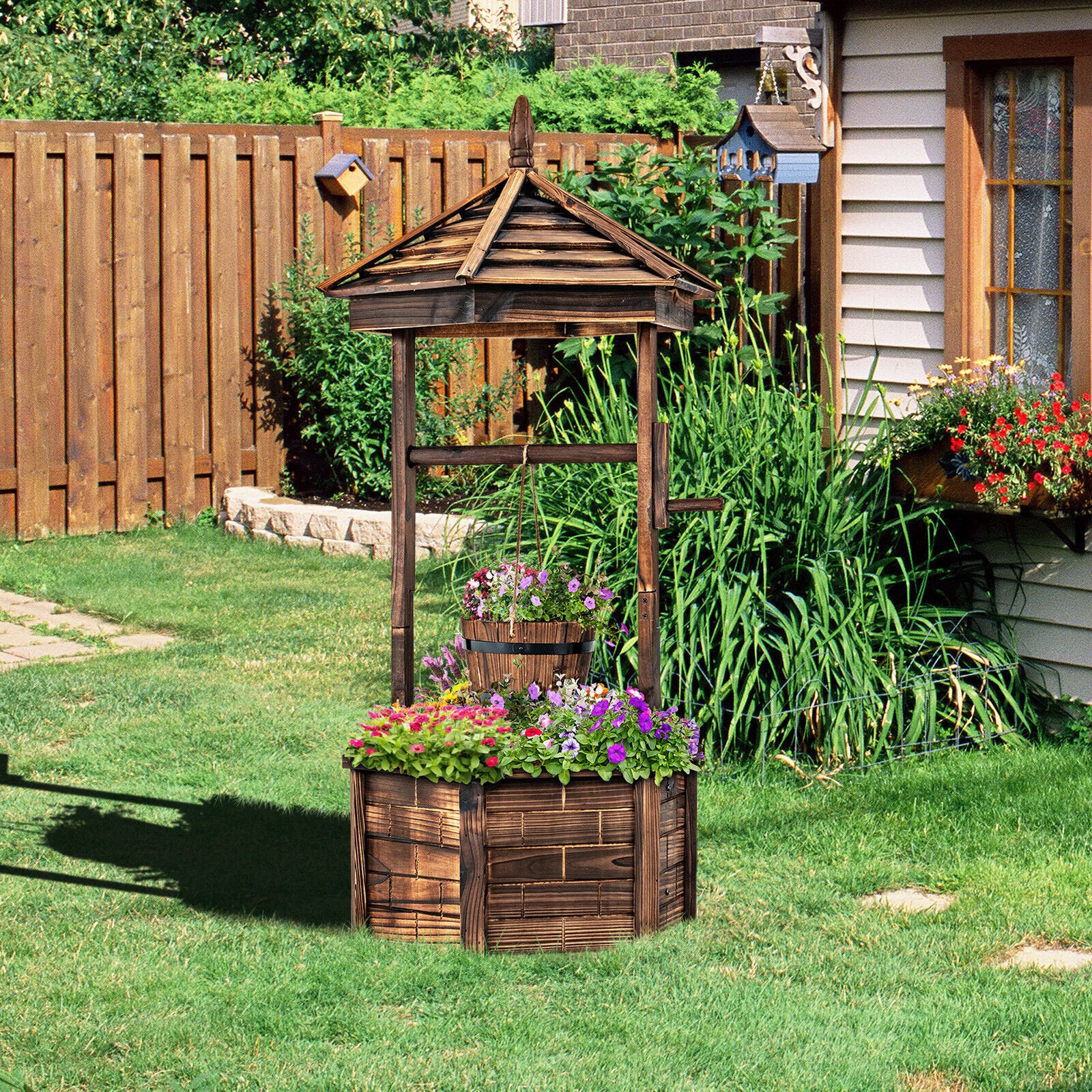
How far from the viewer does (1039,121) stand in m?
6.00

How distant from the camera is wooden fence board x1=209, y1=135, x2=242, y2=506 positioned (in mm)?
9664

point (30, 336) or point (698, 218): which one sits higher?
point (698, 218)

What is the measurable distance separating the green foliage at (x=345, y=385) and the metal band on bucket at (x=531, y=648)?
213 inches

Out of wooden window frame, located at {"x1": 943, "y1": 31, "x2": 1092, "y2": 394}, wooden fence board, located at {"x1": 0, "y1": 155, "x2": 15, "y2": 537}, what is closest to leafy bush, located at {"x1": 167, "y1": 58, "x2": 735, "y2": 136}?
wooden fence board, located at {"x1": 0, "y1": 155, "x2": 15, "y2": 537}

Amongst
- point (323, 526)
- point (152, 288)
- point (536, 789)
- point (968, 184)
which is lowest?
point (536, 789)

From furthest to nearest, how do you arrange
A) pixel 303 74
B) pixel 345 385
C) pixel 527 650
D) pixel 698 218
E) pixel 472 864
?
1. pixel 303 74
2. pixel 345 385
3. pixel 698 218
4. pixel 527 650
5. pixel 472 864

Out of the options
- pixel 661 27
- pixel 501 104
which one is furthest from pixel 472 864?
pixel 661 27

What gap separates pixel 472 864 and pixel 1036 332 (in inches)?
135

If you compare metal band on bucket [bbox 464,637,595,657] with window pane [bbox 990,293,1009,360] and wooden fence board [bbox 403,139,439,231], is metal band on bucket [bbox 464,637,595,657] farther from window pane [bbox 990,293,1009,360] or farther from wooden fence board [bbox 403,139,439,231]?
wooden fence board [bbox 403,139,439,231]

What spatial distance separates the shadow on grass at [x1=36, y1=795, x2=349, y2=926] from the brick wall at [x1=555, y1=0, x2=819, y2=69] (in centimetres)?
1026

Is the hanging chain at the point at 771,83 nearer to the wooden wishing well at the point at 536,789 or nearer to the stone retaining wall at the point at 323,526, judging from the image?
the stone retaining wall at the point at 323,526

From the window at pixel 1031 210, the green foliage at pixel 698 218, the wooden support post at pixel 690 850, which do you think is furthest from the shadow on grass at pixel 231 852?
the green foliage at pixel 698 218

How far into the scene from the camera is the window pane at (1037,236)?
6.00 meters

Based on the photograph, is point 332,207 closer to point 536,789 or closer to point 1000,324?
point 1000,324
